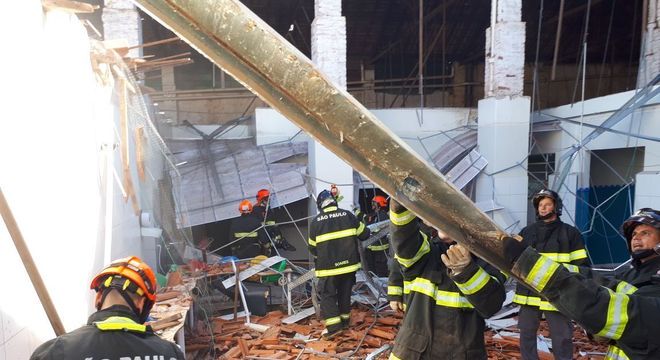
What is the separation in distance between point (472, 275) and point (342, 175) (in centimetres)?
594

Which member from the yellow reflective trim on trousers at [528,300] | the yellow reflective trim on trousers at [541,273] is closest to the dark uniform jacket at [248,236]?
the yellow reflective trim on trousers at [528,300]

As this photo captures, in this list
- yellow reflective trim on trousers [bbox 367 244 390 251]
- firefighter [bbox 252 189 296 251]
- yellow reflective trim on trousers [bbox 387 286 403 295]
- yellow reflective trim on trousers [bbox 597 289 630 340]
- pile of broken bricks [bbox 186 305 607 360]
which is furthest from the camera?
firefighter [bbox 252 189 296 251]

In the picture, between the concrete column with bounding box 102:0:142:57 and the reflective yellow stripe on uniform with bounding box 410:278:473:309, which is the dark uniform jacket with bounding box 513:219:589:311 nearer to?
the reflective yellow stripe on uniform with bounding box 410:278:473:309

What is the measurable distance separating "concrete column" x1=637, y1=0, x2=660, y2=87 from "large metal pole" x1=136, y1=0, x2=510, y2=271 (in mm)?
8217

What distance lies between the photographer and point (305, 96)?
1279mm

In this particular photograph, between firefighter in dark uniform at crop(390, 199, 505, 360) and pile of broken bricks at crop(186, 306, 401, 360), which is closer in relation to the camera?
firefighter in dark uniform at crop(390, 199, 505, 360)

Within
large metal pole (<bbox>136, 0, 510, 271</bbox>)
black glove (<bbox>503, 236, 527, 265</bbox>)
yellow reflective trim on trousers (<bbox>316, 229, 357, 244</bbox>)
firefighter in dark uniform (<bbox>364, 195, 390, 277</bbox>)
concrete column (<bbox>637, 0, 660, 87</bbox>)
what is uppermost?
concrete column (<bbox>637, 0, 660, 87</bbox>)

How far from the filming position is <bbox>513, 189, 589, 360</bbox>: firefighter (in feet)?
13.6

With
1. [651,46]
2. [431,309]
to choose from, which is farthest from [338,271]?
[651,46]

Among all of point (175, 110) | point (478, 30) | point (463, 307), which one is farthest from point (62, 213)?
point (478, 30)

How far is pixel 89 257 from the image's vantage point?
367cm

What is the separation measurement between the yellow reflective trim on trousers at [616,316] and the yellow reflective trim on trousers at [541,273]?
0.31 m

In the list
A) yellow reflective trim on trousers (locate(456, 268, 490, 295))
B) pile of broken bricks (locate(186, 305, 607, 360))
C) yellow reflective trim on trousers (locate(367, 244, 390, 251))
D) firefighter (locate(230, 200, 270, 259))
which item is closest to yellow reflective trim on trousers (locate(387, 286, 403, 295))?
yellow reflective trim on trousers (locate(456, 268, 490, 295))

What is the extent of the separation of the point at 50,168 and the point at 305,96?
8.22 ft
